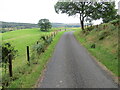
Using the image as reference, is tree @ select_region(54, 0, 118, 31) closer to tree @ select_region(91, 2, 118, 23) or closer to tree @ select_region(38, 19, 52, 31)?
tree @ select_region(91, 2, 118, 23)

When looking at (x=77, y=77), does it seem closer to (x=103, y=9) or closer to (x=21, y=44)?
(x=21, y=44)

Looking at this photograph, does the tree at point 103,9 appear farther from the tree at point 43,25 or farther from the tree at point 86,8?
the tree at point 43,25

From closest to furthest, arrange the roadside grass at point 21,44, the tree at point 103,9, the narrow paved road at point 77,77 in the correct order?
the narrow paved road at point 77,77 < the roadside grass at point 21,44 < the tree at point 103,9

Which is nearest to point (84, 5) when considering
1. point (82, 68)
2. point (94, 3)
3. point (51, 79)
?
point (94, 3)

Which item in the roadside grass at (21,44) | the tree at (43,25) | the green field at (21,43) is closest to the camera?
the roadside grass at (21,44)

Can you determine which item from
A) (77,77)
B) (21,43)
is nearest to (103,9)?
(21,43)

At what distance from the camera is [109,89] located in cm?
468

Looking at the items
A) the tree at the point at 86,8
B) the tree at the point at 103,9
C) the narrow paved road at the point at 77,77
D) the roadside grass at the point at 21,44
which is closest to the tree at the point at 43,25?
the roadside grass at the point at 21,44

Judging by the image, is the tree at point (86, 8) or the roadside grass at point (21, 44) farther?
the tree at point (86, 8)

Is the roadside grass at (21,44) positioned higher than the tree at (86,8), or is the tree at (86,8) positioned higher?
the tree at (86,8)

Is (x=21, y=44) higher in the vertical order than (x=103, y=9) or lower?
lower

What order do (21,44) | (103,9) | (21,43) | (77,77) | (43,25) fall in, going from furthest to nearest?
(43,25)
(103,9)
(21,43)
(21,44)
(77,77)

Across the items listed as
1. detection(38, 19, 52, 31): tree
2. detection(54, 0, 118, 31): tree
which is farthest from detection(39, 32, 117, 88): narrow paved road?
detection(38, 19, 52, 31): tree

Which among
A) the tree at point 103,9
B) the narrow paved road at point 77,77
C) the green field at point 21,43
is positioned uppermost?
the tree at point 103,9
